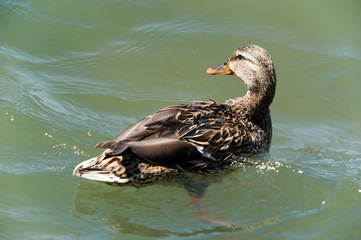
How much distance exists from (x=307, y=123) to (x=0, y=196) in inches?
178

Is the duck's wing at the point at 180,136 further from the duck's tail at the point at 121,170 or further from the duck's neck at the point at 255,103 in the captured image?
the duck's neck at the point at 255,103

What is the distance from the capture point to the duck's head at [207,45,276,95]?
634 centimetres

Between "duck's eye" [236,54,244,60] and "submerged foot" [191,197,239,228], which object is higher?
"duck's eye" [236,54,244,60]

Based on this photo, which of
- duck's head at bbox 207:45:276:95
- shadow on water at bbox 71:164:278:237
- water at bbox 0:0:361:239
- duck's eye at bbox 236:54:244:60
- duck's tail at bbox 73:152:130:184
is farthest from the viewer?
duck's eye at bbox 236:54:244:60

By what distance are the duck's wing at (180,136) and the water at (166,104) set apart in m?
0.49

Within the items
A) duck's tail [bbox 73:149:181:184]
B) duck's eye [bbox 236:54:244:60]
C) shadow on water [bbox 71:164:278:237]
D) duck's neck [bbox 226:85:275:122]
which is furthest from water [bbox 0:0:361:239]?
duck's eye [bbox 236:54:244:60]

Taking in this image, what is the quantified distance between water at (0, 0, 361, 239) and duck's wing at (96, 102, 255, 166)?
488 mm

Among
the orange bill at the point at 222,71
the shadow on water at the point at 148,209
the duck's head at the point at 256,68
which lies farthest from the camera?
the orange bill at the point at 222,71

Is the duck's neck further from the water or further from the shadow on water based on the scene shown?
the shadow on water

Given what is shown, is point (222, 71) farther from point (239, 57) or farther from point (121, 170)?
point (121, 170)

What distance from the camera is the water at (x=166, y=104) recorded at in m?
5.31

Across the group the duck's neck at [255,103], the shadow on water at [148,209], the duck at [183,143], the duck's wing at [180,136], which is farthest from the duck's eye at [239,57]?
the shadow on water at [148,209]

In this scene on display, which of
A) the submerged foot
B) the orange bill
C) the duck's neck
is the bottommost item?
the submerged foot

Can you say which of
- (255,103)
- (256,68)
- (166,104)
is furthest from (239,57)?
(166,104)
